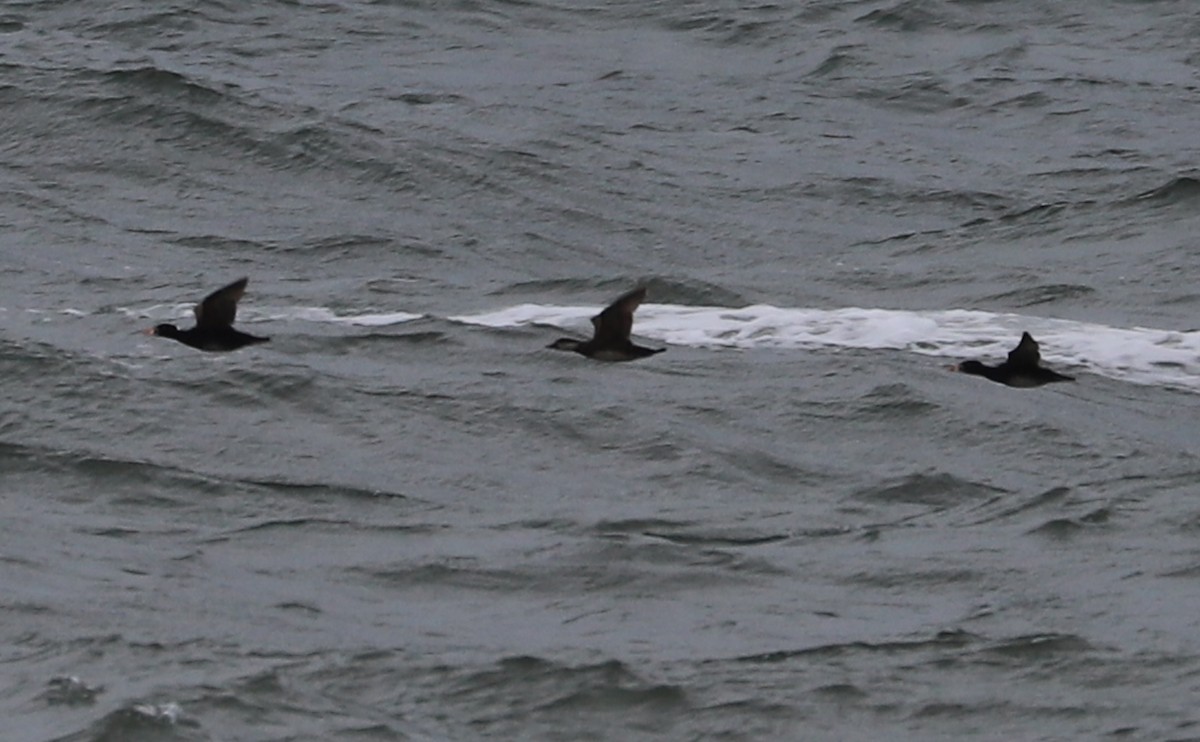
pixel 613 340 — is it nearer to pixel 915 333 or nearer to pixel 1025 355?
pixel 1025 355

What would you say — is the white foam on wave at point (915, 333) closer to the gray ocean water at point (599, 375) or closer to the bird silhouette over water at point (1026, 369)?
the gray ocean water at point (599, 375)

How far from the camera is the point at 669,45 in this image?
2716 cm

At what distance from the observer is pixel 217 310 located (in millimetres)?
16094

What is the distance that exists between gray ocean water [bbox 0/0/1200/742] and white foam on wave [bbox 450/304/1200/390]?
42 mm

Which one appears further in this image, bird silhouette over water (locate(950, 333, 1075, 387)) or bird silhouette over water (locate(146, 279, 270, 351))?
bird silhouette over water (locate(950, 333, 1075, 387))

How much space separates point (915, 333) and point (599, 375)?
215 cm

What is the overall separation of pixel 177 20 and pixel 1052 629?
15.4 metres

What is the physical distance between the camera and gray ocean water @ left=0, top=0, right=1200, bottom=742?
13.3 metres

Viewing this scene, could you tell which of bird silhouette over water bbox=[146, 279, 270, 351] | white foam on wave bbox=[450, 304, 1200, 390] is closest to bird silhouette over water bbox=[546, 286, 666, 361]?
bird silhouette over water bbox=[146, 279, 270, 351]

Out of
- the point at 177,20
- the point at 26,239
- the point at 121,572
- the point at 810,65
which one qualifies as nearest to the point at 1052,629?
the point at 121,572

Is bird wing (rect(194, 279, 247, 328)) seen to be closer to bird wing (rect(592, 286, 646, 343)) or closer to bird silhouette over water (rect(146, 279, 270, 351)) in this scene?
bird silhouette over water (rect(146, 279, 270, 351))

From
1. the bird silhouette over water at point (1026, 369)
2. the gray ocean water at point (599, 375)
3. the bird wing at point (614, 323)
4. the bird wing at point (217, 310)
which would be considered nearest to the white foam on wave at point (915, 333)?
the gray ocean water at point (599, 375)

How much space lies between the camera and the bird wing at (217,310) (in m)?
16.1

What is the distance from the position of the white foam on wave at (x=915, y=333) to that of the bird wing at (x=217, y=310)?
332cm
